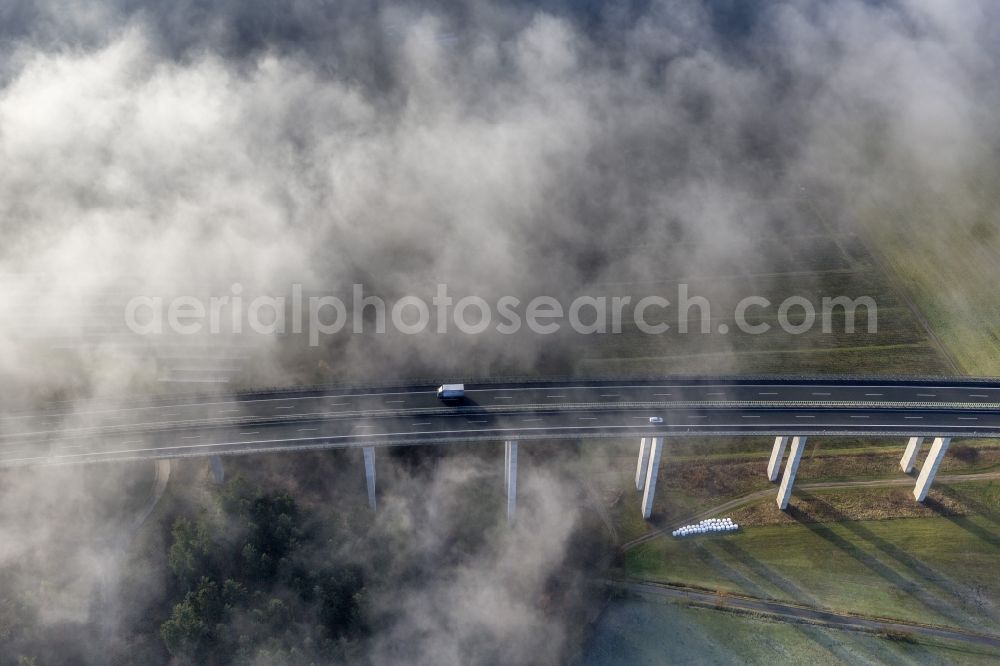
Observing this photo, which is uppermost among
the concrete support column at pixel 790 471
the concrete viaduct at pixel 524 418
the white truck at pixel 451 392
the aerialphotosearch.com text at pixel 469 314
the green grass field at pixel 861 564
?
the aerialphotosearch.com text at pixel 469 314

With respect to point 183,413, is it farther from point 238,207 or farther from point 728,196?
point 728,196

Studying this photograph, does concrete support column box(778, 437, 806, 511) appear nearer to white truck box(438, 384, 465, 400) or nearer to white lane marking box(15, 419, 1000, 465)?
white lane marking box(15, 419, 1000, 465)

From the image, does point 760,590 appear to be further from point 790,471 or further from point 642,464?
point 642,464

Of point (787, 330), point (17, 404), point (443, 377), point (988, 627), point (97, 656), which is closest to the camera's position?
point (97, 656)

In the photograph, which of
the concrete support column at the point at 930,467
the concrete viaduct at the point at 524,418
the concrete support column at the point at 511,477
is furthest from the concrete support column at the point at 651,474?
the concrete support column at the point at 930,467

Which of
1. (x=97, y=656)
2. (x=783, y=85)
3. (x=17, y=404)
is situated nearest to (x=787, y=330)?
(x=783, y=85)

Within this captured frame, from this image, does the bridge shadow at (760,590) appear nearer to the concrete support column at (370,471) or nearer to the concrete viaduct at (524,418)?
the concrete viaduct at (524,418)
